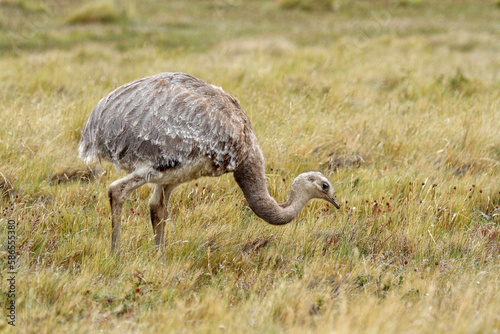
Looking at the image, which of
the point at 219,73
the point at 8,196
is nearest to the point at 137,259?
the point at 8,196

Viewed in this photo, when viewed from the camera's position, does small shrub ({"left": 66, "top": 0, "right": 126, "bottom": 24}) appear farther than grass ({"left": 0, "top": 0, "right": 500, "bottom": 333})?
Yes

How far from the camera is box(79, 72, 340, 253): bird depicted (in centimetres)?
404

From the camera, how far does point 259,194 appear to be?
15.2 ft

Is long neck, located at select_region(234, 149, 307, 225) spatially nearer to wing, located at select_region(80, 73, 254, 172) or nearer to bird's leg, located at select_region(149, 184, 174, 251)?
wing, located at select_region(80, 73, 254, 172)

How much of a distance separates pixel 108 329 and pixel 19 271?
0.85 m

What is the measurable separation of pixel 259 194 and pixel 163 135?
100cm

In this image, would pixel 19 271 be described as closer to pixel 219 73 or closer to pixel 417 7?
pixel 219 73

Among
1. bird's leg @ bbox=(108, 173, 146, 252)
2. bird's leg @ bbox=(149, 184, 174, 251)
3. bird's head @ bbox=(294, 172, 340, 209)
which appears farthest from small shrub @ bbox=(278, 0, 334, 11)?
bird's leg @ bbox=(108, 173, 146, 252)

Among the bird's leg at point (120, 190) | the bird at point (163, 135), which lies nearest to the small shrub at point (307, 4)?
the bird at point (163, 135)

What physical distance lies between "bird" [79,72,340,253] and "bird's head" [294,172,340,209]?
518 mm

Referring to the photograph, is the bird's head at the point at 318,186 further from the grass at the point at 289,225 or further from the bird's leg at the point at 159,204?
the bird's leg at the point at 159,204

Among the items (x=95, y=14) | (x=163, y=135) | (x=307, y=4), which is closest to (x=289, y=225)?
(x=163, y=135)

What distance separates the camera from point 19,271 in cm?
369

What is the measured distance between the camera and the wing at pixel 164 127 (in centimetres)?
404
